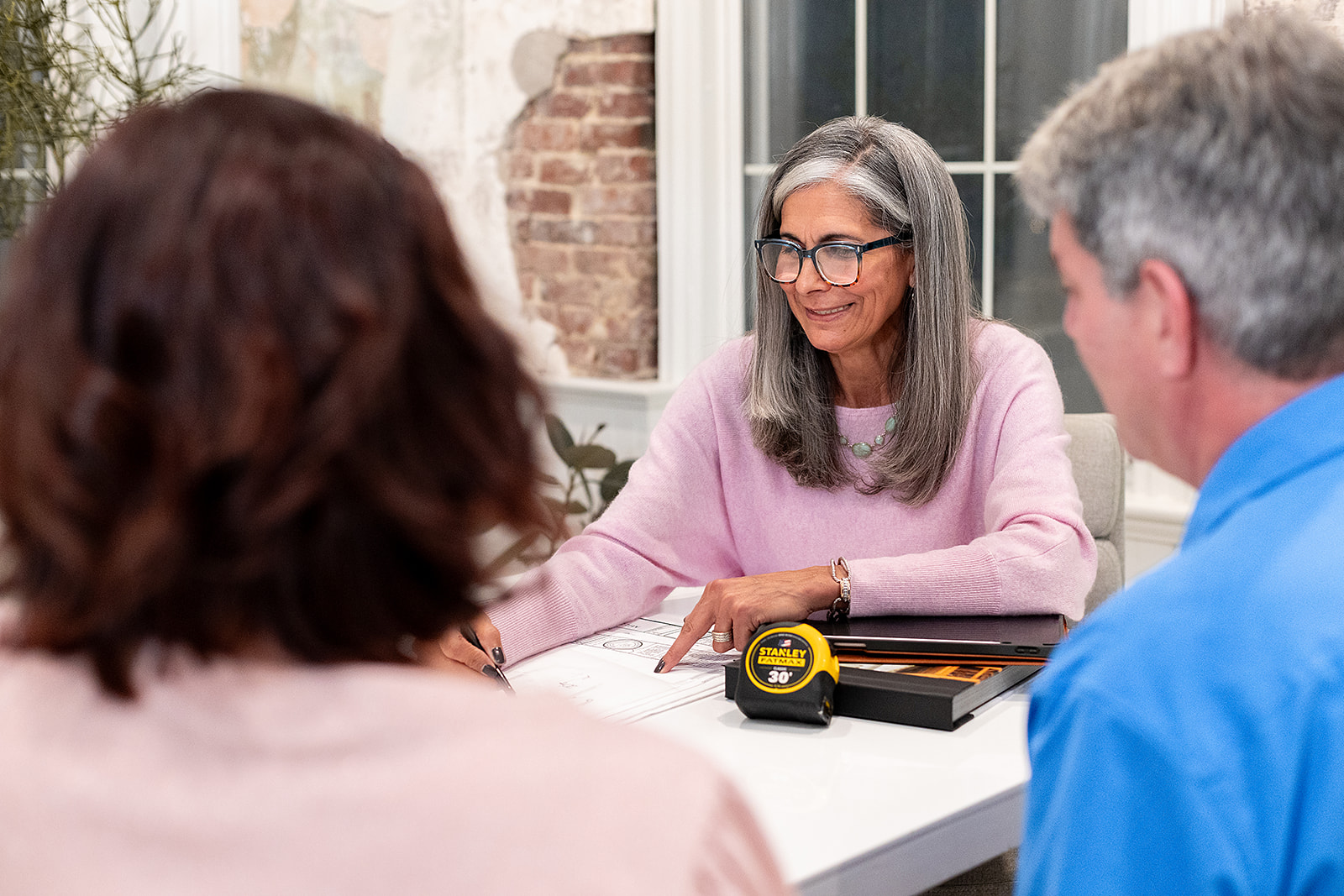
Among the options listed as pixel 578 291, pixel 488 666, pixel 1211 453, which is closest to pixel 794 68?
pixel 578 291

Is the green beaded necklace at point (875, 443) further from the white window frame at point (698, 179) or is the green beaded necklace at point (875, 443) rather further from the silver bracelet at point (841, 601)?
the white window frame at point (698, 179)

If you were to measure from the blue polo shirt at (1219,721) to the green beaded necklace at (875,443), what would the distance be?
1.30 m

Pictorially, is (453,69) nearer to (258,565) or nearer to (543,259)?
(543,259)

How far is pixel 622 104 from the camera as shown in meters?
3.83

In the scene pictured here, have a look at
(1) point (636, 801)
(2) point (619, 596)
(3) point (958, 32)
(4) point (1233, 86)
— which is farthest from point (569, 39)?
(1) point (636, 801)

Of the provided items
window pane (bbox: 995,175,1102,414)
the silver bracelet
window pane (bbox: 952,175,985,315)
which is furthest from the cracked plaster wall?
the silver bracelet

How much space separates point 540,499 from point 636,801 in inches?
7.7

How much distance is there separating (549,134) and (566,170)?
0.39 ft

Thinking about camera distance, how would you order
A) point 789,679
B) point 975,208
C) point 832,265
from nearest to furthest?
point 789,679 < point 832,265 < point 975,208

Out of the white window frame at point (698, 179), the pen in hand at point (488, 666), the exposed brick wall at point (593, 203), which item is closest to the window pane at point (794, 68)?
the white window frame at point (698, 179)

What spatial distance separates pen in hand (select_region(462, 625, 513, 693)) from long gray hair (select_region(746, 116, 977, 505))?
2.34 feet

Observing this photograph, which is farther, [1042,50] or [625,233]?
[625,233]

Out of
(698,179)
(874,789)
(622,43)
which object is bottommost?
(874,789)

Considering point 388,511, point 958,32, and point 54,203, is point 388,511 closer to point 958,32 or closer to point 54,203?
point 54,203
